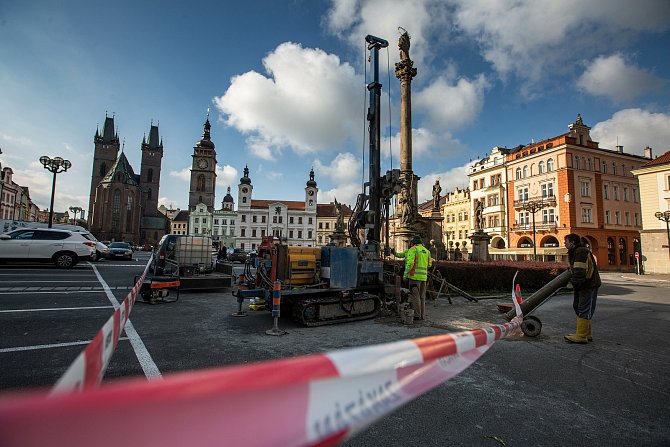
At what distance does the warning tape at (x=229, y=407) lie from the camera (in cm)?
58

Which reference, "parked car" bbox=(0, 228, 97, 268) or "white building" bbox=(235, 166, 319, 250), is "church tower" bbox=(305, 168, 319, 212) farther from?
"parked car" bbox=(0, 228, 97, 268)

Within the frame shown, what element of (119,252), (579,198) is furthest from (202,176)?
(579,198)

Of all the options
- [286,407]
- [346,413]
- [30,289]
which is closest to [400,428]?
[346,413]

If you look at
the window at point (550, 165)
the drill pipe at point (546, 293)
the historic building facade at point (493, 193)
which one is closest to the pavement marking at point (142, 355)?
the drill pipe at point (546, 293)

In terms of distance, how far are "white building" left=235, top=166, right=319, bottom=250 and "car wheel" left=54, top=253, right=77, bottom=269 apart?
62.2 metres

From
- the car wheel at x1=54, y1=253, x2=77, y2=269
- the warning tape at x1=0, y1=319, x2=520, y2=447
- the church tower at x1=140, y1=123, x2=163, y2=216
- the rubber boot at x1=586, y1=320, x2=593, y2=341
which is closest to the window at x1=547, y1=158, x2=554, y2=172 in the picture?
the rubber boot at x1=586, y1=320, x2=593, y2=341

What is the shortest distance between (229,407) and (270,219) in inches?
3176

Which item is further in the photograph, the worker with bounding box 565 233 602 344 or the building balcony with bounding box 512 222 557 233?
the building balcony with bounding box 512 222 557 233

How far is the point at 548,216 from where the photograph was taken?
3988 centimetres

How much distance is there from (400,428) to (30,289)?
11.8 metres

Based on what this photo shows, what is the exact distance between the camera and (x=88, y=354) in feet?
3.76

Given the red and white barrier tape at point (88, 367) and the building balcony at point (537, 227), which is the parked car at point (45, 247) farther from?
the building balcony at point (537, 227)

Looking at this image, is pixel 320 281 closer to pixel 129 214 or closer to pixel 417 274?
pixel 417 274

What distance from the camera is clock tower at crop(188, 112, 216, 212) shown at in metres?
85.8
